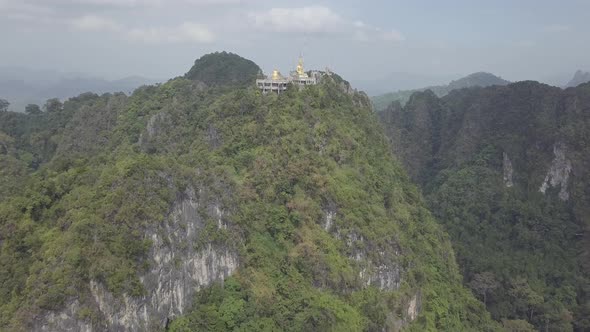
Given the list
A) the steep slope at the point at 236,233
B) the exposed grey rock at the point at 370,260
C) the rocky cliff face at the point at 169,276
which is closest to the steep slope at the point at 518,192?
the steep slope at the point at 236,233

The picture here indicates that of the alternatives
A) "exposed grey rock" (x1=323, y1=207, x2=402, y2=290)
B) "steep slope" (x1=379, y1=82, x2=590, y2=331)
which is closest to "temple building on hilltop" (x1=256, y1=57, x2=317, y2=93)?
"exposed grey rock" (x1=323, y1=207, x2=402, y2=290)

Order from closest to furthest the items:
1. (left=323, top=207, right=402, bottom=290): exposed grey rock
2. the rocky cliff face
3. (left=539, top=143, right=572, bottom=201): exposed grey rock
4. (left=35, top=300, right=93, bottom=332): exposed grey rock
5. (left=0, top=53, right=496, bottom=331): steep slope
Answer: (left=35, top=300, right=93, bottom=332): exposed grey rock < the rocky cliff face < (left=0, top=53, right=496, bottom=331): steep slope < (left=323, top=207, right=402, bottom=290): exposed grey rock < (left=539, top=143, right=572, bottom=201): exposed grey rock

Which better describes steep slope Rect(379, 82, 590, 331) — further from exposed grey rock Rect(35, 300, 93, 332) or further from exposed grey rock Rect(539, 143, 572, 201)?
exposed grey rock Rect(35, 300, 93, 332)

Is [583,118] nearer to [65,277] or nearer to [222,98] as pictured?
[222,98]

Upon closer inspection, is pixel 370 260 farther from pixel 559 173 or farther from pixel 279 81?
pixel 559 173

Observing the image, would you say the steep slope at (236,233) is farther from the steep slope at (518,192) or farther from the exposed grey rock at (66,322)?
the steep slope at (518,192)

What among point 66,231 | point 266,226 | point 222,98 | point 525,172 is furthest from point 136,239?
point 525,172
